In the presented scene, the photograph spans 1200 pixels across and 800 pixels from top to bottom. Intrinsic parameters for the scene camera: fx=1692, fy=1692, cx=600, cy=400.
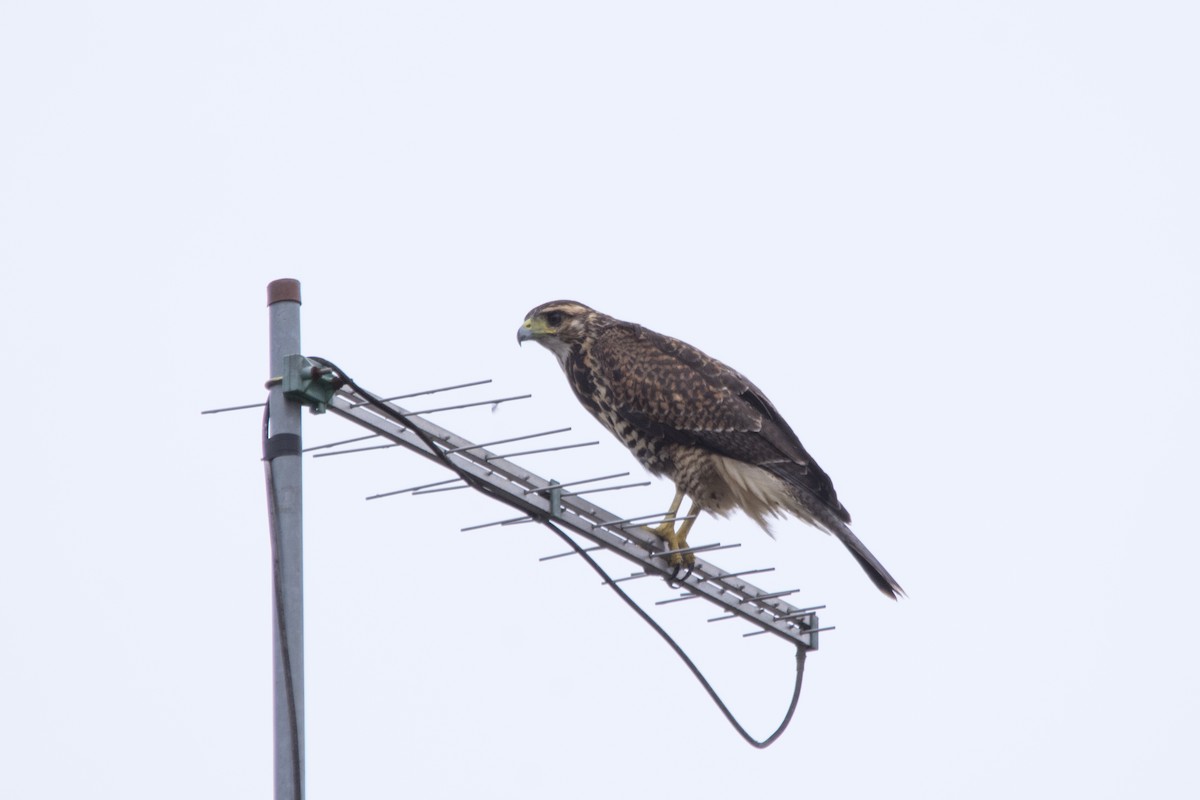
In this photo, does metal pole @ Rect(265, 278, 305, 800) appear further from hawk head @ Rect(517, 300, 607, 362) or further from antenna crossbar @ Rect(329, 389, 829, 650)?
hawk head @ Rect(517, 300, 607, 362)

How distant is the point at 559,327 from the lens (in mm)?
9211

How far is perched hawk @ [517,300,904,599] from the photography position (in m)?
8.59

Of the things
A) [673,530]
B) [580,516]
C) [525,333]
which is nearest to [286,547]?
[580,516]

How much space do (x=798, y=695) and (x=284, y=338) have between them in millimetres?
2754

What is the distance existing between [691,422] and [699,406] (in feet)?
0.37

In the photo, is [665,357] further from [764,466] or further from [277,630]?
[277,630]

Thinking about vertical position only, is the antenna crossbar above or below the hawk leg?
below

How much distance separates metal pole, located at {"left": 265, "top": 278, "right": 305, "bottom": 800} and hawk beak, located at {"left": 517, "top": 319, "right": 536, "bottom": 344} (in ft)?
14.6

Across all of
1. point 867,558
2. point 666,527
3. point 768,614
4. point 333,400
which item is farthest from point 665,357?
point 333,400

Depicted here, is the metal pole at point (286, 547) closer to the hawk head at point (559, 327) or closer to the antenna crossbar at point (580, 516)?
the antenna crossbar at point (580, 516)

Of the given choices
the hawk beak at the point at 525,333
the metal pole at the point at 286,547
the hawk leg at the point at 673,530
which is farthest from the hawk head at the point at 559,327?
the metal pole at the point at 286,547

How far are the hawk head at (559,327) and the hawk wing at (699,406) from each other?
0.14 meters

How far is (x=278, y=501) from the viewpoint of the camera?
4.52 metres

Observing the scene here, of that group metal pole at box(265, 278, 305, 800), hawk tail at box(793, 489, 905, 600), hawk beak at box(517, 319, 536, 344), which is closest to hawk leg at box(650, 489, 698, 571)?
hawk tail at box(793, 489, 905, 600)
